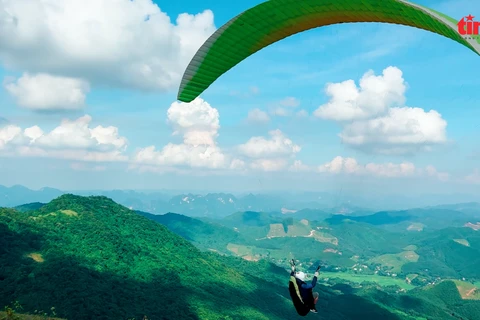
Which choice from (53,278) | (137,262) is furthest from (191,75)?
(137,262)

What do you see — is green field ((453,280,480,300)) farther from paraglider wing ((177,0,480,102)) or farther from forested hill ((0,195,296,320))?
paraglider wing ((177,0,480,102))

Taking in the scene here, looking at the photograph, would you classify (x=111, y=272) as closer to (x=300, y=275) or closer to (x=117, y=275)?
(x=117, y=275)

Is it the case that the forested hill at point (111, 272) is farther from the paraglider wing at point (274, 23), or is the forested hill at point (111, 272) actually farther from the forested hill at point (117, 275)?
the paraglider wing at point (274, 23)

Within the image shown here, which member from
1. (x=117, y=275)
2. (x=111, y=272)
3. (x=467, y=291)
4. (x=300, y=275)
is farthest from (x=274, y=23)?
(x=467, y=291)

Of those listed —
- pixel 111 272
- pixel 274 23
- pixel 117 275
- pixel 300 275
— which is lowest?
pixel 117 275

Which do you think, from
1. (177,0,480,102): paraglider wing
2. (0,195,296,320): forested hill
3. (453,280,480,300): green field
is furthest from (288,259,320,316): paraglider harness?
(453,280,480,300): green field

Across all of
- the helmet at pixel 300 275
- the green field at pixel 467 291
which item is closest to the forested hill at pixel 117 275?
the green field at pixel 467 291
